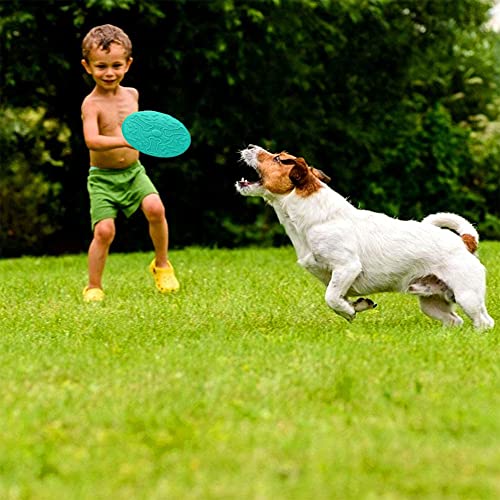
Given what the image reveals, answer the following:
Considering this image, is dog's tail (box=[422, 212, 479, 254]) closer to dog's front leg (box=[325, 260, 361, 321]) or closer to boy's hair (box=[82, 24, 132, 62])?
dog's front leg (box=[325, 260, 361, 321])

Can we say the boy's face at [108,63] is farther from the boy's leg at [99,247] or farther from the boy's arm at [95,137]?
the boy's leg at [99,247]

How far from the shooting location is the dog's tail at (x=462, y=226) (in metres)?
6.62

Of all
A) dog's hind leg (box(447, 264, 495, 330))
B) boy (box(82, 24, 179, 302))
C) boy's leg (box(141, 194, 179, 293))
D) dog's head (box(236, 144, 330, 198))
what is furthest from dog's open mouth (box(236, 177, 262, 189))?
boy's leg (box(141, 194, 179, 293))

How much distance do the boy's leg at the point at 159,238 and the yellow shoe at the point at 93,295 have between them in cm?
61

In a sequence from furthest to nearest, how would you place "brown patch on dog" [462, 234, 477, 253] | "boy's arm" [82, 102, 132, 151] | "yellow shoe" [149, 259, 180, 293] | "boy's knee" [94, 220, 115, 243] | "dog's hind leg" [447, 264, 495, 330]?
"yellow shoe" [149, 259, 180, 293]
"boy's knee" [94, 220, 115, 243]
"boy's arm" [82, 102, 132, 151]
"brown patch on dog" [462, 234, 477, 253]
"dog's hind leg" [447, 264, 495, 330]

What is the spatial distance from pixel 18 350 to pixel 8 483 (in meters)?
2.40

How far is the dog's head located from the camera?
6711mm

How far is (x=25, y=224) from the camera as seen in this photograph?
1714 cm

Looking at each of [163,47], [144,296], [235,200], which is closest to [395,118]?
[235,200]

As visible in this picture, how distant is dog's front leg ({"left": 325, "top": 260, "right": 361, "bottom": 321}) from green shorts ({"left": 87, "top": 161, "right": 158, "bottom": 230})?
282 centimetres

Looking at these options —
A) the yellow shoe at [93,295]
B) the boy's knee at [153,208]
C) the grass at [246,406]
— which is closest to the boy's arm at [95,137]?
the boy's knee at [153,208]

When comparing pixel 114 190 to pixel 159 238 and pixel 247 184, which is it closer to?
pixel 159 238

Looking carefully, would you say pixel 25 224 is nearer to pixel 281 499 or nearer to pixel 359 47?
pixel 359 47

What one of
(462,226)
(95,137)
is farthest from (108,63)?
(462,226)
